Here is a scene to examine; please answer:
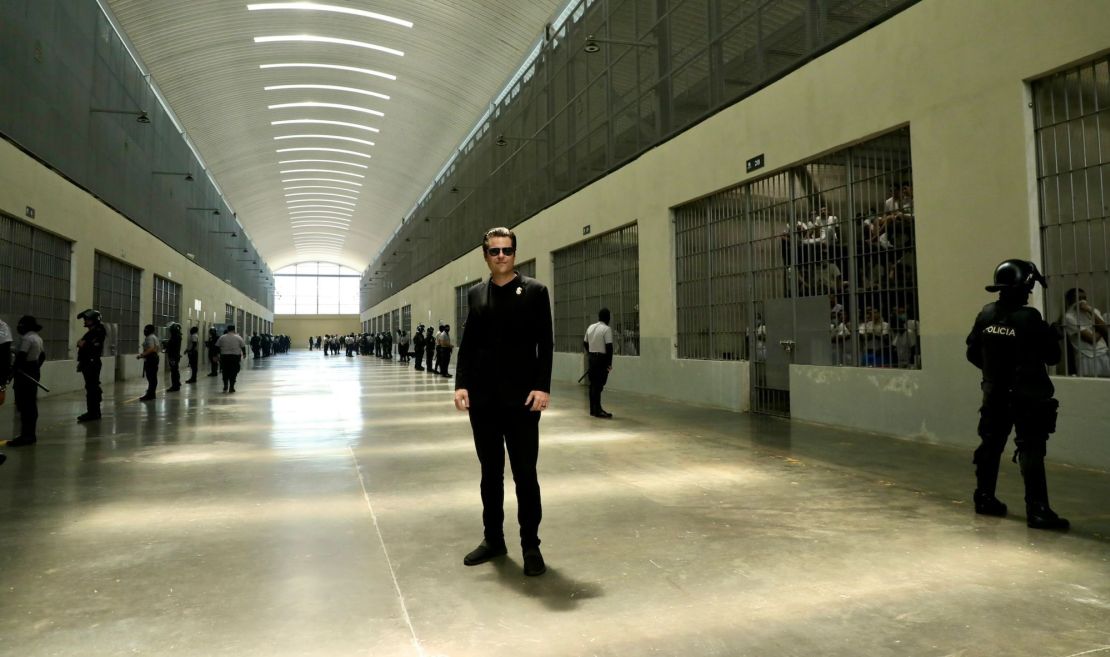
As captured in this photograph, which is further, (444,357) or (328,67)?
(328,67)

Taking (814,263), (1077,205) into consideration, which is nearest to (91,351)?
(814,263)

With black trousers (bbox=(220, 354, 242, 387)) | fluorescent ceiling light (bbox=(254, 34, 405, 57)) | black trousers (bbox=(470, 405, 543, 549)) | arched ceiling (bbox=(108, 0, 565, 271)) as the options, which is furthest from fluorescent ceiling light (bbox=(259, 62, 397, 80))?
black trousers (bbox=(470, 405, 543, 549))

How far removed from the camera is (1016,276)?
4363mm

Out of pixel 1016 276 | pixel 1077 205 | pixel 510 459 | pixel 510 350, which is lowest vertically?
pixel 510 459

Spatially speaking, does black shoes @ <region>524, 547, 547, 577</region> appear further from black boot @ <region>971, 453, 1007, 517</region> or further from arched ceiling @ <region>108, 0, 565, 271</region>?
arched ceiling @ <region>108, 0, 565, 271</region>

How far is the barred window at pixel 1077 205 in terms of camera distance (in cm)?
608

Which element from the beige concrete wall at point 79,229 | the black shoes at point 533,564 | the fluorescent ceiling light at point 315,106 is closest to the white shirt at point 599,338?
the black shoes at point 533,564

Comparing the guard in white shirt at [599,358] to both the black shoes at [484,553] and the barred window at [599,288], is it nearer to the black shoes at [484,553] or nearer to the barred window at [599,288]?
the barred window at [599,288]

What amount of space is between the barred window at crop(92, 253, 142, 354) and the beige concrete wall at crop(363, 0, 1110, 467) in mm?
16603

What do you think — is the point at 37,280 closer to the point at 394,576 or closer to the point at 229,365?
the point at 229,365

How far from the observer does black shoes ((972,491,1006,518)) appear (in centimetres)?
456

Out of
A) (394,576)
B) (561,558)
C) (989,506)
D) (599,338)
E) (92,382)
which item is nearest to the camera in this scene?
(394,576)

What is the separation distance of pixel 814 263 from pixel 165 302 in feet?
81.6

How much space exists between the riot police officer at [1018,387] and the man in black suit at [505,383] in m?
3.07
